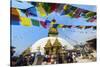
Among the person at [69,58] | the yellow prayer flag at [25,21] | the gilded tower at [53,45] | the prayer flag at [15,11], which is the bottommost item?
the person at [69,58]

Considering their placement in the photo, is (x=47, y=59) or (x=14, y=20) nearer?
(x=14, y=20)

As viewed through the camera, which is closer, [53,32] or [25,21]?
[25,21]

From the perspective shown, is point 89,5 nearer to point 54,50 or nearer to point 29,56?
point 54,50

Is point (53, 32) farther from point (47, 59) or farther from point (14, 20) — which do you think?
point (14, 20)

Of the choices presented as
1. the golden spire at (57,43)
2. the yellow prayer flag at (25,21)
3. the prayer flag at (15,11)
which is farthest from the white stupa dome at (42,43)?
the prayer flag at (15,11)

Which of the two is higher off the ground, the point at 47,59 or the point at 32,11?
the point at 32,11

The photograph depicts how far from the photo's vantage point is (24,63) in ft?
7.29

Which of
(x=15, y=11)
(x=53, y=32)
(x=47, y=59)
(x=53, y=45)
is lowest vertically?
(x=47, y=59)

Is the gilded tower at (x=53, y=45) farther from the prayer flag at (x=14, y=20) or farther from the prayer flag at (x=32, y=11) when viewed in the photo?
the prayer flag at (x=14, y=20)

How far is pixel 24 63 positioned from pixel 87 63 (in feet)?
2.51

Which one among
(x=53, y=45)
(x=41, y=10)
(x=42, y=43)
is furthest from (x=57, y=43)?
(x=41, y=10)

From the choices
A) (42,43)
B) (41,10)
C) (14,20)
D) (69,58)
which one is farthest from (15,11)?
(69,58)

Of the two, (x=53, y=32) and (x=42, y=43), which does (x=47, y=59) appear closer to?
(x=42, y=43)
